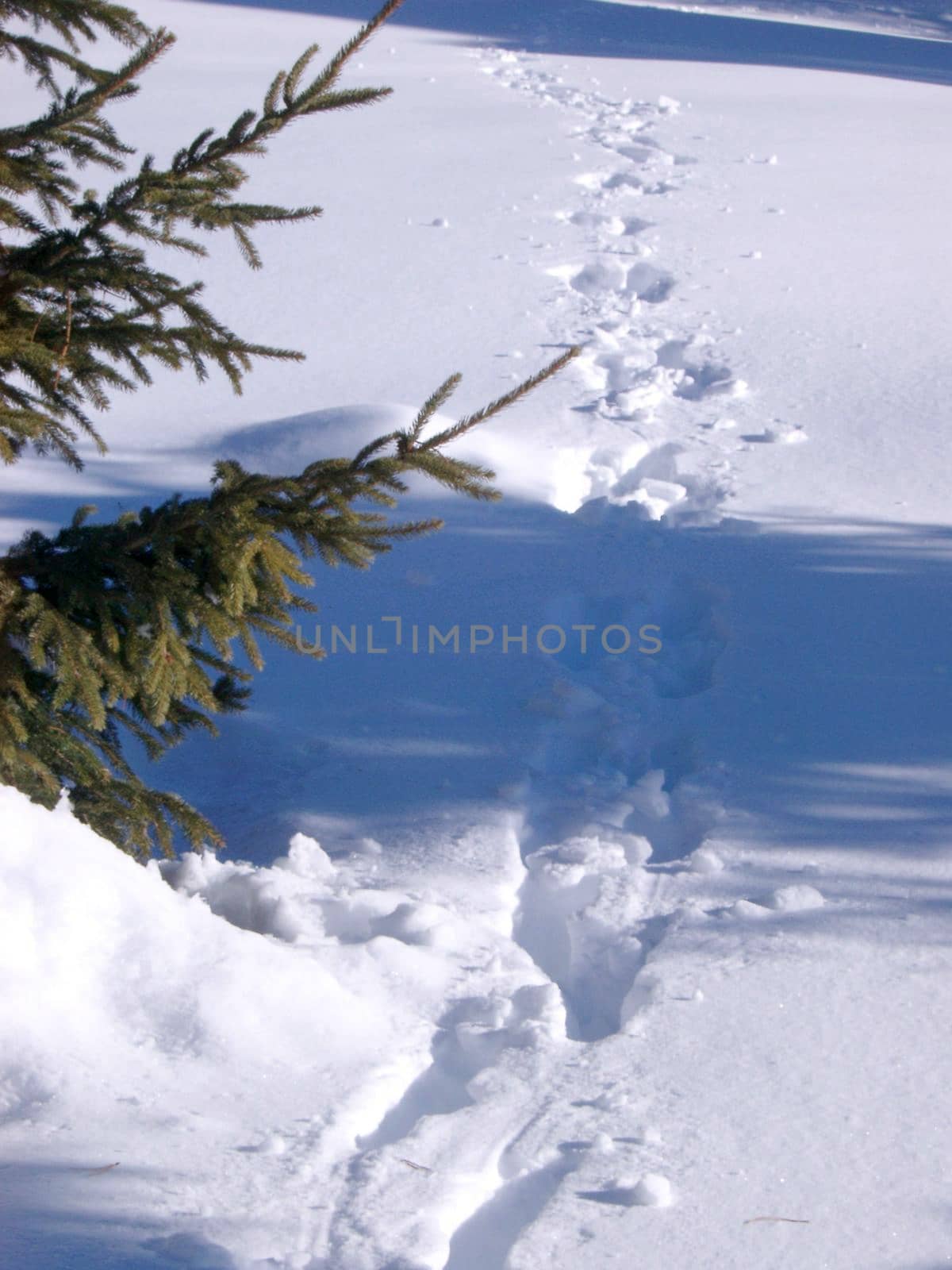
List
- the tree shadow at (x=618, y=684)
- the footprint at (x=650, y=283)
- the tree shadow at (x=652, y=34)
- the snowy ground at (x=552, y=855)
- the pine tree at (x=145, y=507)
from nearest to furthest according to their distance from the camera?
the snowy ground at (x=552, y=855), the pine tree at (x=145, y=507), the tree shadow at (x=618, y=684), the footprint at (x=650, y=283), the tree shadow at (x=652, y=34)

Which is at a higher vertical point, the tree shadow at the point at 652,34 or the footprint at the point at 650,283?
the tree shadow at the point at 652,34

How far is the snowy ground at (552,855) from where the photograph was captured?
6.58 ft

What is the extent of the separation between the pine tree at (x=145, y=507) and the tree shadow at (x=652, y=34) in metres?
15.9

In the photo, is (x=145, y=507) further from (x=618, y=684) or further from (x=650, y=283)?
(x=650, y=283)

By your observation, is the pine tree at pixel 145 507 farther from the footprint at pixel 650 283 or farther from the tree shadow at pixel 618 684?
the footprint at pixel 650 283

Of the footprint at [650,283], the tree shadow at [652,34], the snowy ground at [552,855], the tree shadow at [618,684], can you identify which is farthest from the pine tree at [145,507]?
the tree shadow at [652,34]

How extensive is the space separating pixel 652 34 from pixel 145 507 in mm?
19470

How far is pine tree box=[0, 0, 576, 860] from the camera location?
2.22 m

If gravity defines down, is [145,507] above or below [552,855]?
above

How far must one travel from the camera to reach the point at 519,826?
320cm

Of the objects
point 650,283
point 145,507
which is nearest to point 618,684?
point 145,507

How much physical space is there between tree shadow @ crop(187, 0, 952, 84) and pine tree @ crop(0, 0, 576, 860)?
52.2 feet

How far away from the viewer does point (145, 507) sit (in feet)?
7.47

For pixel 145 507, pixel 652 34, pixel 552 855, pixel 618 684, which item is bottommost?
pixel 552 855
